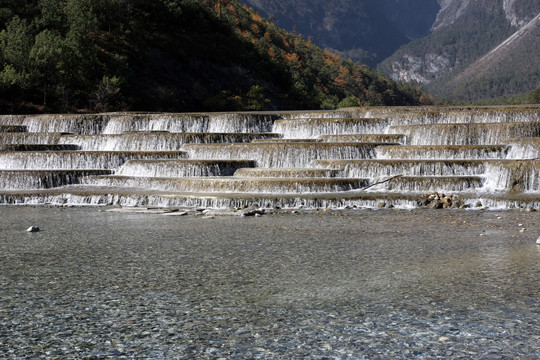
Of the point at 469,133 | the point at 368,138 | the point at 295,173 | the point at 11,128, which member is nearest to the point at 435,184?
→ the point at 295,173

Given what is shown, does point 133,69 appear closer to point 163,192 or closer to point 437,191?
point 163,192

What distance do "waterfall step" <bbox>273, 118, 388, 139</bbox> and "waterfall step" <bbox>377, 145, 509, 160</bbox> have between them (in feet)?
21.7

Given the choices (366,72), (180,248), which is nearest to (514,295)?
(180,248)

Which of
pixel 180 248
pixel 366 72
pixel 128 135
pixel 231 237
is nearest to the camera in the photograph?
pixel 180 248

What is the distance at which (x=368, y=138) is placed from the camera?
30.1 meters

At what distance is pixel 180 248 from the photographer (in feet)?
42.6

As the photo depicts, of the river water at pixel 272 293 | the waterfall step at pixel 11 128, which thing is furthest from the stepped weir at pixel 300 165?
the river water at pixel 272 293

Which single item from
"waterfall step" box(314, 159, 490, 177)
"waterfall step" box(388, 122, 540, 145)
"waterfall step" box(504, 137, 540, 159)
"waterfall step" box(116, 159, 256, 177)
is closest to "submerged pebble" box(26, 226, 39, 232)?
"waterfall step" box(116, 159, 256, 177)

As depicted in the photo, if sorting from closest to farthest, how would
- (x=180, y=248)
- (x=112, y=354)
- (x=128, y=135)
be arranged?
(x=112, y=354) → (x=180, y=248) → (x=128, y=135)

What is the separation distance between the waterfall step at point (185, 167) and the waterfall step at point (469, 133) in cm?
844

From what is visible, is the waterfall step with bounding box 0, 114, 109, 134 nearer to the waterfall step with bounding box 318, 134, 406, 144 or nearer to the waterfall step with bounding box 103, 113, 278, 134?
the waterfall step with bounding box 103, 113, 278, 134

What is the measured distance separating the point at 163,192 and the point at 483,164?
1239 cm

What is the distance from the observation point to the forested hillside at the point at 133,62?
183 feet

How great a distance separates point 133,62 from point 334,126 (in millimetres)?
41497
